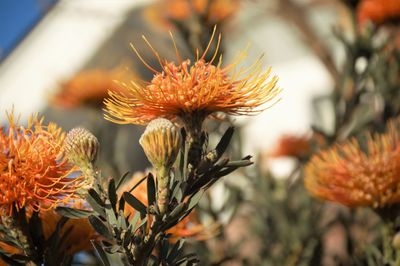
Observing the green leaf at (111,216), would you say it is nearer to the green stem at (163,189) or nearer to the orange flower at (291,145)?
the green stem at (163,189)

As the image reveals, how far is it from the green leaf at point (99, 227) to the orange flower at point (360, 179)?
1.23 feet

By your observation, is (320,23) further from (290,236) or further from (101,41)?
(290,236)

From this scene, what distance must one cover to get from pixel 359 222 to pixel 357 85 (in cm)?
40

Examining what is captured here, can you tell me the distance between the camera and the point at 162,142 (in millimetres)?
678

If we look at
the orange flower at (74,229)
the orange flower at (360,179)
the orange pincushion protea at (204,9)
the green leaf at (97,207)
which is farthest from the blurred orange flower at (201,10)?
the green leaf at (97,207)

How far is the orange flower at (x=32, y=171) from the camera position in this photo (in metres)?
0.68

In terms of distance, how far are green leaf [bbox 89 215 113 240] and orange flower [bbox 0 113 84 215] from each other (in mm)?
36

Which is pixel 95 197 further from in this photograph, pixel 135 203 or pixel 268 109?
pixel 268 109

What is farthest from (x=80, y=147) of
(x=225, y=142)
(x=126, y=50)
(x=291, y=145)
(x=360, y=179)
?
(x=126, y=50)

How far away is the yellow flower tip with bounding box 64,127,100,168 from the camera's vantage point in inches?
28.4

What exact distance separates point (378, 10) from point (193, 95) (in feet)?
3.40

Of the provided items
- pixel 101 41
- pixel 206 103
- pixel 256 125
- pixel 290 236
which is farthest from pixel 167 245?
pixel 256 125

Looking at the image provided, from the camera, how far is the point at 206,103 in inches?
28.6

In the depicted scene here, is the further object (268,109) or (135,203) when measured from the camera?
(268,109)
